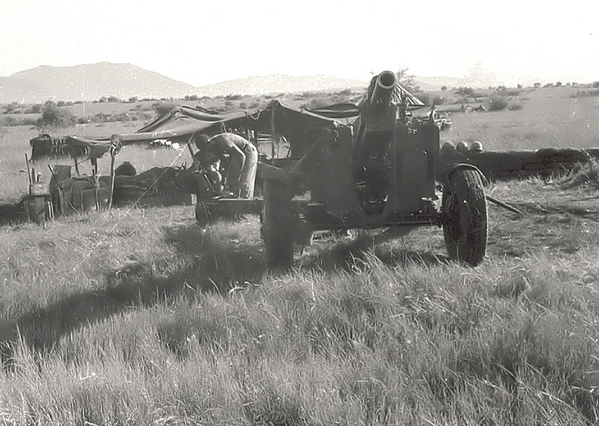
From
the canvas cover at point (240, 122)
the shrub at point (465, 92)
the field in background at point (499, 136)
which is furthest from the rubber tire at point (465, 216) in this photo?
the shrub at point (465, 92)

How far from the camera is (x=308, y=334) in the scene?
4.53m

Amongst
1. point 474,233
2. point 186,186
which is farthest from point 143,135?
point 474,233

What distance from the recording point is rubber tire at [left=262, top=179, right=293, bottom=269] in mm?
6711

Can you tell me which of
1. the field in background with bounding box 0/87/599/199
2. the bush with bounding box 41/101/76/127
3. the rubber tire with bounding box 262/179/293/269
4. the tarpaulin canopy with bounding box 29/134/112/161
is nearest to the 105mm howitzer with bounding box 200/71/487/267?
the rubber tire with bounding box 262/179/293/269

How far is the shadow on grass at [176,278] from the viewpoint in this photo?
5148mm

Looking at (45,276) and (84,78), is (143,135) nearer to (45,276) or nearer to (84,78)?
(45,276)

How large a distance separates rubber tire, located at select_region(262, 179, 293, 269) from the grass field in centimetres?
21

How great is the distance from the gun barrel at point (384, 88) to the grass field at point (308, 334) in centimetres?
150

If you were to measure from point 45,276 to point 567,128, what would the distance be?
2386 cm

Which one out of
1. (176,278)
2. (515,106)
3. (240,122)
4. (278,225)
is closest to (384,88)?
(278,225)

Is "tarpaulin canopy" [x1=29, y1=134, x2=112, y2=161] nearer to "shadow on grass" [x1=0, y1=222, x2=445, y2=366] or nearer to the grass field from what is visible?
"shadow on grass" [x1=0, y1=222, x2=445, y2=366]

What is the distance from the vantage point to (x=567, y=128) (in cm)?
2616

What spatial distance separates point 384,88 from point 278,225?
182 cm

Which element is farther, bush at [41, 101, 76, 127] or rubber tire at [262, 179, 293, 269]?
bush at [41, 101, 76, 127]
